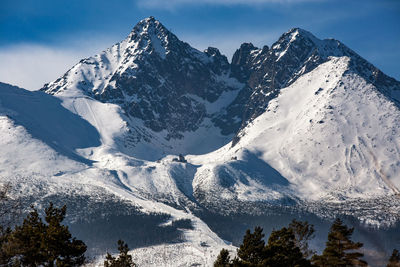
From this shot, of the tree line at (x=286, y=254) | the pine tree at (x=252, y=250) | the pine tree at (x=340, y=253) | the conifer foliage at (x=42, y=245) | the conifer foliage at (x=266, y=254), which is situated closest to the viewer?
the conifer foliage at (x=42, y=245)

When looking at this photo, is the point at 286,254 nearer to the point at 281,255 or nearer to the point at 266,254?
the point at 281,255

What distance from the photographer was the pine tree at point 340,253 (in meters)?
43.8

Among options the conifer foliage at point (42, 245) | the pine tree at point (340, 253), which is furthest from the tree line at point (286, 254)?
the conifer foliage at point (42, 245)

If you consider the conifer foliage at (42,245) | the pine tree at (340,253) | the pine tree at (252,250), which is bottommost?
the conifer foliage at (42,245)

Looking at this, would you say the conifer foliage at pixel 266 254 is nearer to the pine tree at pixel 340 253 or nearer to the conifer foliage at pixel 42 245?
the pine tree at pixel 340 253

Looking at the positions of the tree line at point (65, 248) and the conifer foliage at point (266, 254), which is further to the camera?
the conifer foliage at point (266, 254)

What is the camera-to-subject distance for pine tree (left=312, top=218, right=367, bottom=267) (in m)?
43.8

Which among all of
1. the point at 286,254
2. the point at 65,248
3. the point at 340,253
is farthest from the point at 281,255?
the point at 65,248

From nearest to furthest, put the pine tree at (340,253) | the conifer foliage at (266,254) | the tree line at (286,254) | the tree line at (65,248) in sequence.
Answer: the tree line at (65,248) < the conifer foliage at (266,254) < the tree line at (286,254) < the pine tree at (340,253)

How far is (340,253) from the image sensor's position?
148 feet

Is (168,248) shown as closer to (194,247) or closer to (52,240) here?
(194,247)

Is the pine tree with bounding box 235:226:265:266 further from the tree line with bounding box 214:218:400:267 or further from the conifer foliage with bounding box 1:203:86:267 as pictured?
the conifer foliage with bounding box 1:203:86:267

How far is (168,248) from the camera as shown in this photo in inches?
6245

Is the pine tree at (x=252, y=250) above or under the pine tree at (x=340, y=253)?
under
